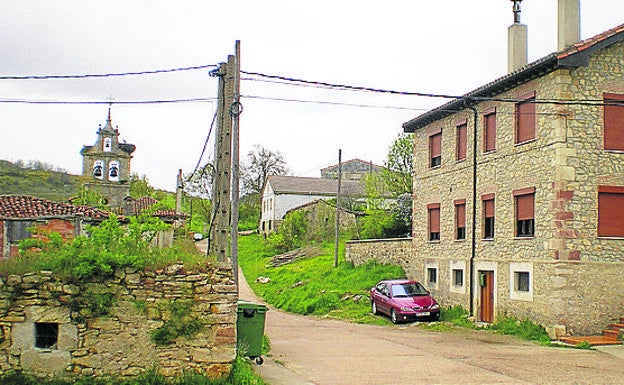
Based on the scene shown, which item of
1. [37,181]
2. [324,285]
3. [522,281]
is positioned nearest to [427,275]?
[324,285]

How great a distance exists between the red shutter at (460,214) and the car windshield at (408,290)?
2889 mm

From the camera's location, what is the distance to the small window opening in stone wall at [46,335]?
11.2 meters

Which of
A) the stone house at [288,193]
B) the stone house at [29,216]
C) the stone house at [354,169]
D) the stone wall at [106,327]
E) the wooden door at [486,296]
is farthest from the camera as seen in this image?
the stone house at [354,169]

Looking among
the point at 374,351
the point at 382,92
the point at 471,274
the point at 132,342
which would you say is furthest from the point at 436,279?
the point at 132,342

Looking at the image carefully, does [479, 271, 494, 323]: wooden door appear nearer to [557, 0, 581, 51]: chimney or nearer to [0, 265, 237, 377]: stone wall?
[557, 0, 581, 51]: chimney

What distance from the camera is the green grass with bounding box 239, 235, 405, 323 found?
30.2m

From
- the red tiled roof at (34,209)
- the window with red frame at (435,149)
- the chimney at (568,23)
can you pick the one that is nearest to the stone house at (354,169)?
the window with red frame at (435,149)

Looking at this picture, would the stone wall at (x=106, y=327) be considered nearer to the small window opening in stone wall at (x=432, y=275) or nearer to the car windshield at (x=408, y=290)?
the car windshield at (x=408, y=290)

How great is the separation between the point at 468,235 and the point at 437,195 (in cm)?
314

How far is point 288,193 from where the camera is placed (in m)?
66.4

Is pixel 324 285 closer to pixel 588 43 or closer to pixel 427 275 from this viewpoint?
pixel 427 275

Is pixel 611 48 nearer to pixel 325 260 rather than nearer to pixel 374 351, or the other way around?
pixel 374 351

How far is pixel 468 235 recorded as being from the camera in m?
26.0

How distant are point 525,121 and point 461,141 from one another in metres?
4.67
